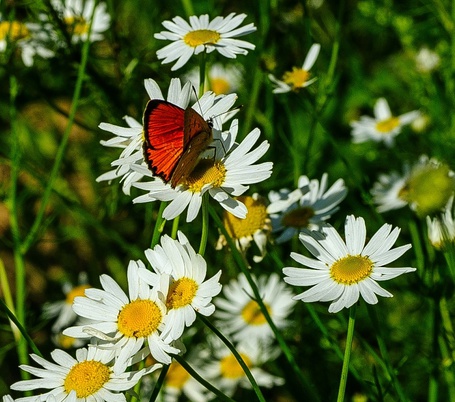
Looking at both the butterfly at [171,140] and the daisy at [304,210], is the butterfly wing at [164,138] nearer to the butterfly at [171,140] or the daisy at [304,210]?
the butterfly at [171,140]

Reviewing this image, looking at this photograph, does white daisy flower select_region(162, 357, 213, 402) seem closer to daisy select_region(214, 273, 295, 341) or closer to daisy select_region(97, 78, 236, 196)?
daisy select_region(214, 273, 295, 341)

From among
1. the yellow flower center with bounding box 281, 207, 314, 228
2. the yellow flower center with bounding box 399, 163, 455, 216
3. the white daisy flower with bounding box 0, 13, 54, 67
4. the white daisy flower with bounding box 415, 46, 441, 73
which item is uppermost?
the white daisy flower with bounding box 415, 46, 441, 73

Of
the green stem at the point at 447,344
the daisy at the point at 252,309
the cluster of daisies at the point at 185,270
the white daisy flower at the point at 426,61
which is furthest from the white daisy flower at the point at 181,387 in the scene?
the white daisy flower at the point at 426,61

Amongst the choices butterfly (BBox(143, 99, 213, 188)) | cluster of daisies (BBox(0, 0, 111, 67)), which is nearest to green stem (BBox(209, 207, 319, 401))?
butterfly (BBox(143, 99, 213, 188))

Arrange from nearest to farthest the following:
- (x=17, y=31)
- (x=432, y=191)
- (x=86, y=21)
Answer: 1. (x=432, y=191)
2. (x=17, y=31)
3. (x=86, y=21)

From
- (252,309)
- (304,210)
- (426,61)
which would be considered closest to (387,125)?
(426,61)

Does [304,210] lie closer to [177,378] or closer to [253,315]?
[253,315]

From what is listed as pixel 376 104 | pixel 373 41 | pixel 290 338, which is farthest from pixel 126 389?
pixel 373 41

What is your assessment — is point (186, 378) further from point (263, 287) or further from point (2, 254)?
point (2, 254)
